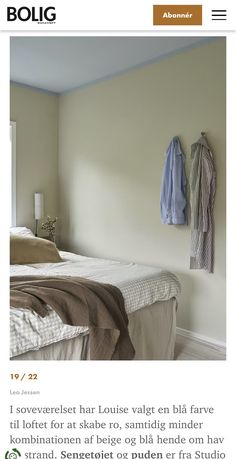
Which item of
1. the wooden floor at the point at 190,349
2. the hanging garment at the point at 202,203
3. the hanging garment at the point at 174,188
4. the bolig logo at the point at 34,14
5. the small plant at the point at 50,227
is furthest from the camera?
the small plant at the point at 50,227

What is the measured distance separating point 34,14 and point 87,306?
843 mm

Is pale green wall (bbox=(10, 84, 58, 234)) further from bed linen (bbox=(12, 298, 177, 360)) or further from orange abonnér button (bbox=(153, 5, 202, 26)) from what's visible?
orange abonnér button (bbox=(153, 5, 202, 26))

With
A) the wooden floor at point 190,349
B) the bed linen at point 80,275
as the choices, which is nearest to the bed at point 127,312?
the bed linen at point 80,275

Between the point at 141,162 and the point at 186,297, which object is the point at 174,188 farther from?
the point at 186,297

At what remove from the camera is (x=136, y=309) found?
130cm

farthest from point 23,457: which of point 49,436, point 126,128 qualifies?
point 126,128

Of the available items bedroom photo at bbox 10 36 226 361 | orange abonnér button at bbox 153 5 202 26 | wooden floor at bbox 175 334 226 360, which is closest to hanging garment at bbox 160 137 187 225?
bedroom photo at bbox 10 36 226 361

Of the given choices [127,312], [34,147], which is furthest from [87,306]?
[34,147]

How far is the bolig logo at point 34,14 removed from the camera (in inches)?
21.2

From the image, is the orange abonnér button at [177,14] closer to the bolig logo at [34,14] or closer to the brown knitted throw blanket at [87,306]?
the bolig logo at [34,14]

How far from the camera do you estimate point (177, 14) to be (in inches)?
21.4

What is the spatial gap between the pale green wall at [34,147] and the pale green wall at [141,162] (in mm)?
82

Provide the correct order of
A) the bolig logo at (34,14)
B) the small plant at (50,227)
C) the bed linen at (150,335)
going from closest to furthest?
the bolig logo at (34,14) < the bed linen at (150,335) < the small plant at (50,227)
